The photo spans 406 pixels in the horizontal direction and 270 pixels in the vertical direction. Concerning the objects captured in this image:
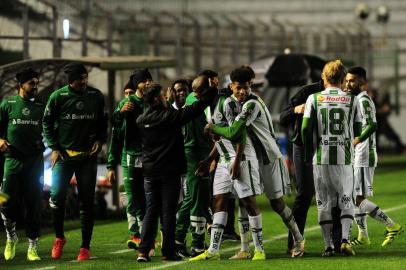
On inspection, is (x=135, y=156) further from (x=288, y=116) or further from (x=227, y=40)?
(x=227, y=40)

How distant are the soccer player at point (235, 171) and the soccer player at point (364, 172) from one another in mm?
1634

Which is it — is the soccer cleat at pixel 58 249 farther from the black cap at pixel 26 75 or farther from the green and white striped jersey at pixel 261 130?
the green and white striped jersey at pixel 261 130

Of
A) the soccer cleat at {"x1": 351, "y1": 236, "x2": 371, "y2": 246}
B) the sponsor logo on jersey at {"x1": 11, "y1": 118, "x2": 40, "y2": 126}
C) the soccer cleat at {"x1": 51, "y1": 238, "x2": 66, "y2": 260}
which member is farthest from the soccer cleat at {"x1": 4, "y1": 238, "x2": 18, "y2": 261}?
the soccer cleat at {"x1": 351, "y1": 236, "x2": 371, "y2": 246}

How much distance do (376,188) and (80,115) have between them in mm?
13452

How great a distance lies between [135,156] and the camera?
15.8 meters

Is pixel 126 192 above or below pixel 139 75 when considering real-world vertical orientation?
below

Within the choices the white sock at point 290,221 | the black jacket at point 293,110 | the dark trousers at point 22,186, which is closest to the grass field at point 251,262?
the white sock at point 290,221

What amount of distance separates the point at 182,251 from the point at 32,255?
5.15 feet

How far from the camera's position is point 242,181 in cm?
1436

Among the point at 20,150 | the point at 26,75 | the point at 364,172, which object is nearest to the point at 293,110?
the point at 364,172

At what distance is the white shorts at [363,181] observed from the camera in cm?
1634

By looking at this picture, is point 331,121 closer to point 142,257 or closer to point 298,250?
point 298,250

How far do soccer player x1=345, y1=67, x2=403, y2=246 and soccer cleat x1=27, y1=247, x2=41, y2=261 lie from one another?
3.51 m

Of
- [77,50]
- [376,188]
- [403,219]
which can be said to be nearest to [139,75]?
[403,219]
